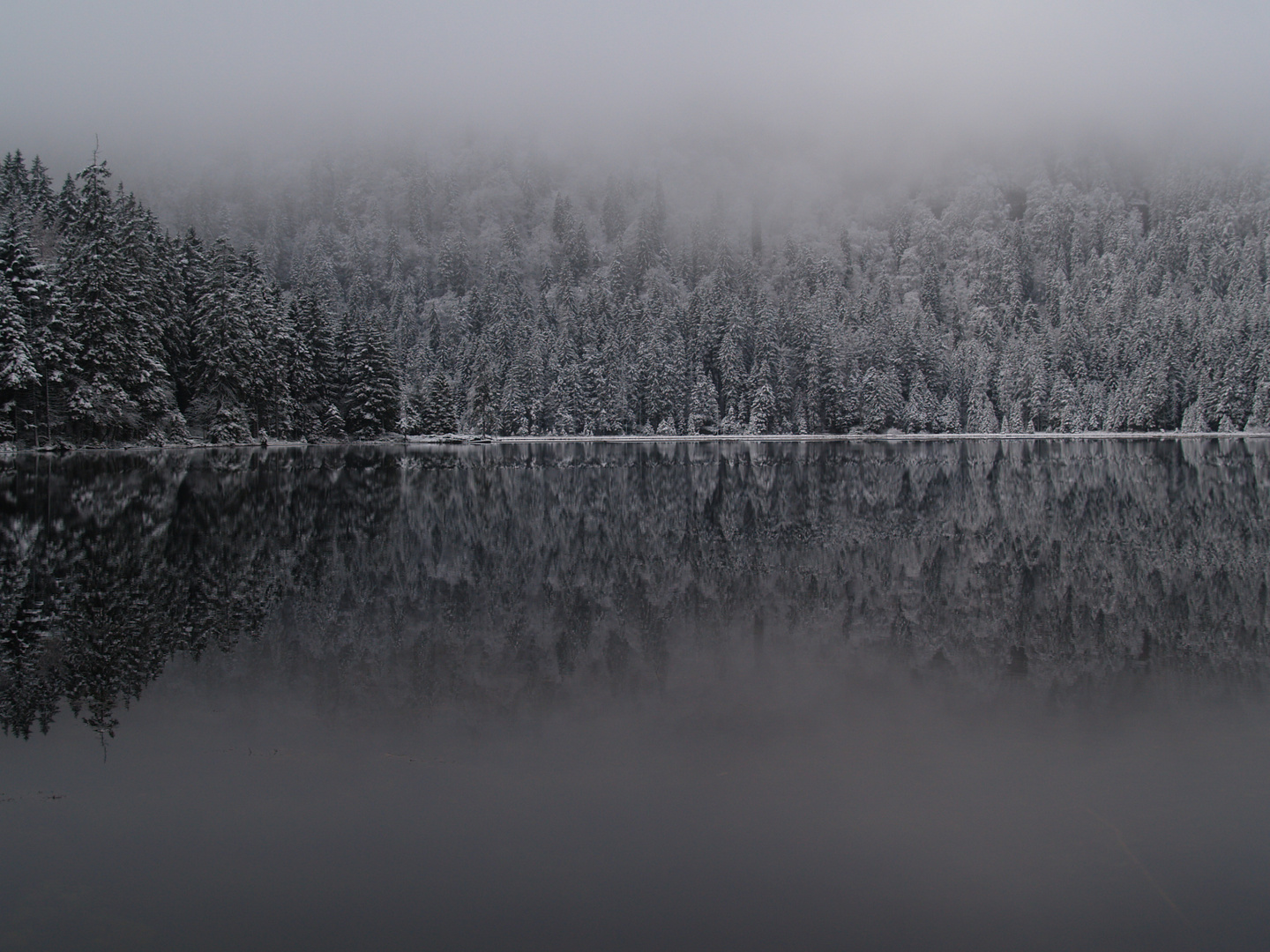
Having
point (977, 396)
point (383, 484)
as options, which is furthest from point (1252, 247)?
point (383, 484)

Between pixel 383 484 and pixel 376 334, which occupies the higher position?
pixel 376 334

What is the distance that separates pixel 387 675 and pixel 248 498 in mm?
23022

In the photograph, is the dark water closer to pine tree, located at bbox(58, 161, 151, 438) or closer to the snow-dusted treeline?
the snow-dusted treeline

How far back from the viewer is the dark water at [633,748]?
5848mm

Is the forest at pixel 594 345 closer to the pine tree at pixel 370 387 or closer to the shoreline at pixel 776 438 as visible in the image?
the pine tree at pixel 370 387

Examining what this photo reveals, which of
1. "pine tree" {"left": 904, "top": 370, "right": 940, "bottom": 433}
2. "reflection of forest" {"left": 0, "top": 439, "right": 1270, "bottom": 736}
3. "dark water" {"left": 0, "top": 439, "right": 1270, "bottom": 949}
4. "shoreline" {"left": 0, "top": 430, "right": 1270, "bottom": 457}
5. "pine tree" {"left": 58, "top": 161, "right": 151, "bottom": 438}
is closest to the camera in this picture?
"dark water" {"left": 0, "top": 439, "right": 1270, "bottom": 949}

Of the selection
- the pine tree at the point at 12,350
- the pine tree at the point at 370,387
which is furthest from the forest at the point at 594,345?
the pine tree at the point at 370,387

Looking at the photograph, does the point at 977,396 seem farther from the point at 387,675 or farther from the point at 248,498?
the point at 387,675

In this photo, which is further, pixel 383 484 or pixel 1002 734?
pixel 383 484

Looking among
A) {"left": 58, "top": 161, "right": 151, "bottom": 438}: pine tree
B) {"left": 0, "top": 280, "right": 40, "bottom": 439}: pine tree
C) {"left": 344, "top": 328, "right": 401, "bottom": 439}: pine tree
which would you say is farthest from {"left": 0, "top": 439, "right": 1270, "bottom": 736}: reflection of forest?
{"left": 344, "top": 328, "right": 401, "bottom": 439}: pine tree

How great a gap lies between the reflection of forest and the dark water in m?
0.11

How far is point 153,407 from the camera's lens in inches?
2579

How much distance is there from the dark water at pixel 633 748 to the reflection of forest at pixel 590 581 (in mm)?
112

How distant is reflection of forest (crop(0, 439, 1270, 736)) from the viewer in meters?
11.5
